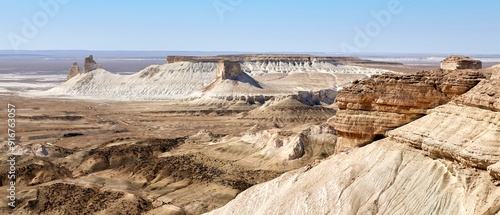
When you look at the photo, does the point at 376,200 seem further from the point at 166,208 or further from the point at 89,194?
the point at 89,194

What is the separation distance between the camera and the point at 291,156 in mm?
A: 50156

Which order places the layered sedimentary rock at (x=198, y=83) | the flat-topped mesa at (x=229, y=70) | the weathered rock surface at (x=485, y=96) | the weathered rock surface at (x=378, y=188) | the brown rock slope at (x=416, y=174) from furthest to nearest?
the flat-topped mesa at (x=229, y=70), the layered sedimentary rock at (x=198, y=83), the weathered rock surface at (x=378, y=188), the weathered rock surface at (x=485, y=96), the brown rock slope at (x=416, y=174)

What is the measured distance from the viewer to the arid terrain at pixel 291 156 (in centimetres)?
2120

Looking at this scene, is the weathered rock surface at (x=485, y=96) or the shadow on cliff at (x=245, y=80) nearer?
the weathered rock surface at (x=485, y=96)

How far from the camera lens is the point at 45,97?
462ft

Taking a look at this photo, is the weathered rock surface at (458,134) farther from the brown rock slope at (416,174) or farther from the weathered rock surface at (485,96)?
the weathered rock surface at (485,96)

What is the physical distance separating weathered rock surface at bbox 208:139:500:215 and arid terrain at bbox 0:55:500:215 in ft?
0.15

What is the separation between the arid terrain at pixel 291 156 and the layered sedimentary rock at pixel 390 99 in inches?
1.9

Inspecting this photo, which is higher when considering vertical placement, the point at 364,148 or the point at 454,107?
the point at 454,107

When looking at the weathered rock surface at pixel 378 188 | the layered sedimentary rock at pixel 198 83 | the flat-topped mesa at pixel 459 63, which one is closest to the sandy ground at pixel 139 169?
the weathered rock surface at pixel 378 188

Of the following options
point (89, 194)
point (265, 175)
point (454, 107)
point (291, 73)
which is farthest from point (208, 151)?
point (291, 73)

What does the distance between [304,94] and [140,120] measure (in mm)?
31603

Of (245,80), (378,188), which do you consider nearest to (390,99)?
(378,188)

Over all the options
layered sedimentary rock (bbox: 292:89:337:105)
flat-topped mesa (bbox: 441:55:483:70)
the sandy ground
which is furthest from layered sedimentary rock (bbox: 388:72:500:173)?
layered sedimentary rock (bbox: 292:89:337:105)
